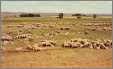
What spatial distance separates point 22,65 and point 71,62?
147 centimetres

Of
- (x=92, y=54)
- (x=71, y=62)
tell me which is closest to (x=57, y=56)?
(x=71, y=62)

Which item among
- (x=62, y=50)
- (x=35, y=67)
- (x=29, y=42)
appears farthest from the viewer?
(x=29, y=42)

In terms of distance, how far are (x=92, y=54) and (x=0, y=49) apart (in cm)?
312

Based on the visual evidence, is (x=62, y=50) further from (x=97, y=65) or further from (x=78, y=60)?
(x=97, y=65)

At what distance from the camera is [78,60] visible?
7172mm

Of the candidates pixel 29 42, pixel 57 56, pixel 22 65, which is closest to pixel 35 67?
pixel 22 65

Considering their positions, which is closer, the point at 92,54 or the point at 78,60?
the point at 78,60

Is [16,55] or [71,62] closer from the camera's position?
[71,62]

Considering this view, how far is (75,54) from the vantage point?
7.88m

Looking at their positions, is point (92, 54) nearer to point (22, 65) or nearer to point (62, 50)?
point (62, 50)

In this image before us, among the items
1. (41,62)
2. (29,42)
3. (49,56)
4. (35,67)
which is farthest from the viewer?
(29,42)

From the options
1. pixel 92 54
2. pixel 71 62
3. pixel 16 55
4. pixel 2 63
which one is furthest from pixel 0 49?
pixel 92 54

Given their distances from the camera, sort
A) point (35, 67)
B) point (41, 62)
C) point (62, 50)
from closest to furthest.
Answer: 1. point (35, 67)
2. point (41, 62)
3. point (62, 50)

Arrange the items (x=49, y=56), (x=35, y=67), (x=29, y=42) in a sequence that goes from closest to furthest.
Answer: (x=35, y=67)
(x=49, y=56)
(x=29, y=42)
